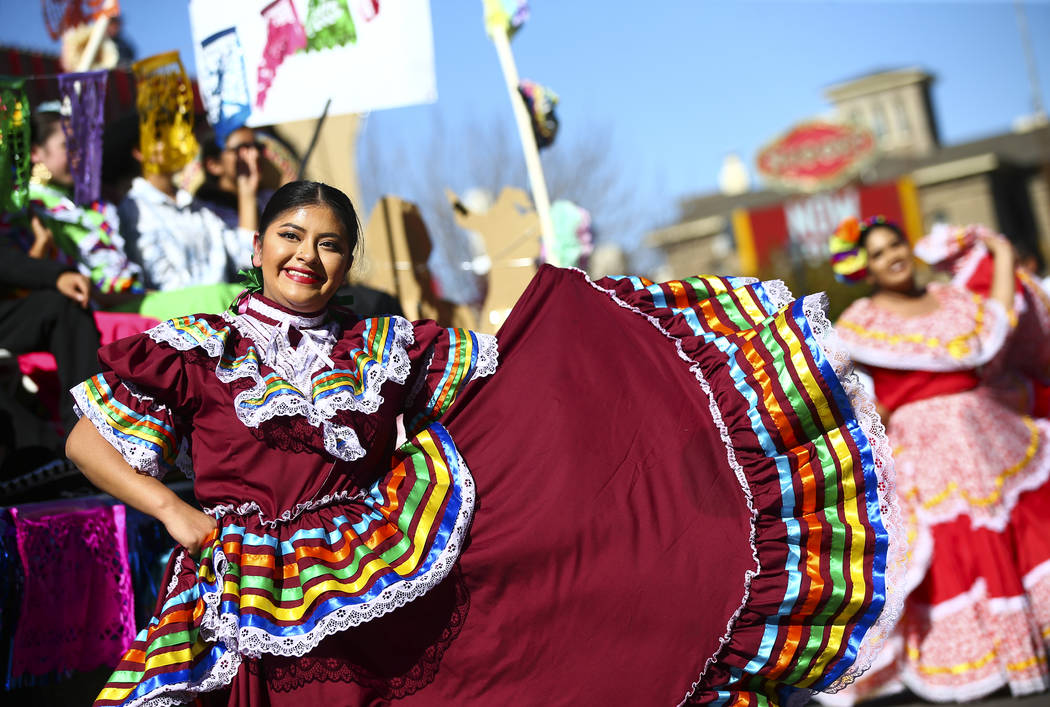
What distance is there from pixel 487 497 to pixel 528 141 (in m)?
2.58

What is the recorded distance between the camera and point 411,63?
401 centimetres

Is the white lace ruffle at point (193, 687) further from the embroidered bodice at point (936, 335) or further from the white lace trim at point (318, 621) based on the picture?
the embroidered bodice at point (936, 335)

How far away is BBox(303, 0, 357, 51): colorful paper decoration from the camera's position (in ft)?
13.1

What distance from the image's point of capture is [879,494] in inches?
105

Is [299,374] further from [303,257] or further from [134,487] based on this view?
[134,487]

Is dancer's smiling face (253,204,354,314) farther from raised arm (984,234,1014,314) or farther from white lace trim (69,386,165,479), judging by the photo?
raised arm (984,234,1014,314)

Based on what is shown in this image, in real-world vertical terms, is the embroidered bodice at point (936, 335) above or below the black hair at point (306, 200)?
below

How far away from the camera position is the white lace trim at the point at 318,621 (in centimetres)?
218

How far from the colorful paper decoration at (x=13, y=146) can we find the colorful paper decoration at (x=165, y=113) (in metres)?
0.53

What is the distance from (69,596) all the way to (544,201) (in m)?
2.58

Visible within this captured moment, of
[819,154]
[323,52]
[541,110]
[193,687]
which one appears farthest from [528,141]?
[819,154]

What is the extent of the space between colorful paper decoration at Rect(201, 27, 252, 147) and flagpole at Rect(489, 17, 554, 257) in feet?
4.06

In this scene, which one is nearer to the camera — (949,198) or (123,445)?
(123,445)

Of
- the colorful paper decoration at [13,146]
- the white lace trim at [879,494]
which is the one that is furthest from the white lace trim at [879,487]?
the colorful paper decoration at [13,146]
